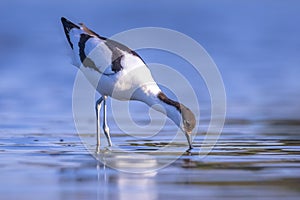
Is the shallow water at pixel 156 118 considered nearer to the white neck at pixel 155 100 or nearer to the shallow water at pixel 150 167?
the shallow water at pixel 150 167

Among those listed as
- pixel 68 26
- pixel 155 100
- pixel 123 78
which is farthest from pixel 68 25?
pixel 155 100

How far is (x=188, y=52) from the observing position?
70.7 feet

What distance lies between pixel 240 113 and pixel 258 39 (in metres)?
10.5

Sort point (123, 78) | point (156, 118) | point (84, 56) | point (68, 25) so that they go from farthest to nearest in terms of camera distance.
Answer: point (156, 118) → point (68, 25) → point (84, 56) → point (123, 78)

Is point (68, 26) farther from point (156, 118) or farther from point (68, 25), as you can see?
point (156, 118)

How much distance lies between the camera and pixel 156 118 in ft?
45.5

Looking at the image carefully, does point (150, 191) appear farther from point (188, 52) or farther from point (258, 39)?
point (258, 39)

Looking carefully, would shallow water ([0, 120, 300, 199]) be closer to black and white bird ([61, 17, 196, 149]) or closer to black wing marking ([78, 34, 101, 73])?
black and white bird ([61, 17, 196, 149])

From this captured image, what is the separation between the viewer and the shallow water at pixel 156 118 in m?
8.79

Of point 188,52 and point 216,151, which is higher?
point 188,52

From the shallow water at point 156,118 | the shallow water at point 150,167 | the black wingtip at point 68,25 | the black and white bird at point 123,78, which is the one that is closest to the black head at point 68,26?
the black wingtip at point 68,25

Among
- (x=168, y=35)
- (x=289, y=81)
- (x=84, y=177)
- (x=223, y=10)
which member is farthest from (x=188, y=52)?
(x=84, y=177)

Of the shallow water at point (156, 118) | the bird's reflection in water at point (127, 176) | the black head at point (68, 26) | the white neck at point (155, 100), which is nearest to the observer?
the bird's reflection in water at point (127, 176)

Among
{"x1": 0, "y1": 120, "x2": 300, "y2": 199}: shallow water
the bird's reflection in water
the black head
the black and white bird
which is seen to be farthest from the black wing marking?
the bird's reflection in water
